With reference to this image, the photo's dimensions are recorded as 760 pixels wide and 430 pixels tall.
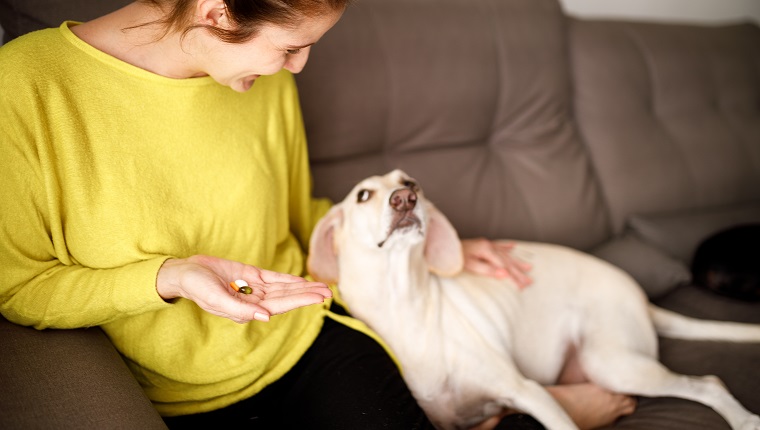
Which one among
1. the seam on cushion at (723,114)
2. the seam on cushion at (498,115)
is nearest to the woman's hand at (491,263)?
the seam on cushion at (498,115)

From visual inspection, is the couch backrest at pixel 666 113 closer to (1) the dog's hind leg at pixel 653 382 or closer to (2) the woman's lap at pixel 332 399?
(1) the dog's hind leg at pixel 653 382

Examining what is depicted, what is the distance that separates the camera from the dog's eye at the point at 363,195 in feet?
5.32

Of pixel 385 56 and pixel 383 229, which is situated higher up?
pixel 385 56

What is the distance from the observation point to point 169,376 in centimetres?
129

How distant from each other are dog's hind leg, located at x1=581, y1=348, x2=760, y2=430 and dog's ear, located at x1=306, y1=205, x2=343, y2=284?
0.83 m

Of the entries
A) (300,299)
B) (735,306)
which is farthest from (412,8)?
(735,306)

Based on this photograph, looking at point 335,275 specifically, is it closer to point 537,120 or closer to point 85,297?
point 85,297

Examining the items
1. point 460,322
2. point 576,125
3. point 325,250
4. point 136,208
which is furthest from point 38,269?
point 576,125

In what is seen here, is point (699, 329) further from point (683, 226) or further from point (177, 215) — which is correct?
point (177, 215)

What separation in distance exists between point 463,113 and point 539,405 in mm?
1142

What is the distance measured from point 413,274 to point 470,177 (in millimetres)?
723

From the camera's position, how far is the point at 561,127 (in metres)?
2.50

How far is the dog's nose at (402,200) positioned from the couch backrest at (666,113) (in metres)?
1.33

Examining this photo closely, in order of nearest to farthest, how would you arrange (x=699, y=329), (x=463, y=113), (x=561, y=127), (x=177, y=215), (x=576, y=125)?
(x=177, y=215), (x=699, y=329), (x=463, y=113), (x=561, y=127), (x=576, y=125)
